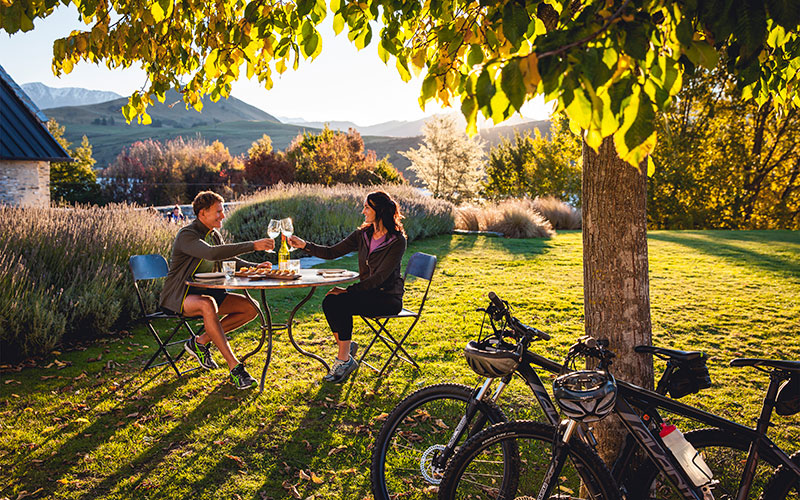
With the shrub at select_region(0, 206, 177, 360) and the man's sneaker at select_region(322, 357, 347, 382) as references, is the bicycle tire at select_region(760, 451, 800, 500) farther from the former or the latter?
the shrub at select_region(0, 206, 177, 360)

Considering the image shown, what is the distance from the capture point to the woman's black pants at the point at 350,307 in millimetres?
5031

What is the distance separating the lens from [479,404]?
260 cm

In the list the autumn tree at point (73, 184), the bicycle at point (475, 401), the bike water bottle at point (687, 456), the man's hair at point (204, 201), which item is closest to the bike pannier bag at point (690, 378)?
the bicycle at point (475, 401)

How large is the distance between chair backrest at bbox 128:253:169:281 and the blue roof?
12877 millimetres

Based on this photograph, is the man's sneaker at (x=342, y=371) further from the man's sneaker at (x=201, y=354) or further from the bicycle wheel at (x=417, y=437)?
the bicycle wheel at (x=417, y=437)

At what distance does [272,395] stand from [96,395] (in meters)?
1.56

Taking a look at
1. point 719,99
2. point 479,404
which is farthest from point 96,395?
point 719,99

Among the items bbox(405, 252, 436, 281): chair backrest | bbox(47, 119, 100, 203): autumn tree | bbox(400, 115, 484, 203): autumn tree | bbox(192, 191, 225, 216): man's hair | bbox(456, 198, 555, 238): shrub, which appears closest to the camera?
bbox(192, 191, 225, 216): man's hair

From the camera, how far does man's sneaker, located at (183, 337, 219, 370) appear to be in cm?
528

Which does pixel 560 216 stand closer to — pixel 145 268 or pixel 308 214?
pixel 308 214

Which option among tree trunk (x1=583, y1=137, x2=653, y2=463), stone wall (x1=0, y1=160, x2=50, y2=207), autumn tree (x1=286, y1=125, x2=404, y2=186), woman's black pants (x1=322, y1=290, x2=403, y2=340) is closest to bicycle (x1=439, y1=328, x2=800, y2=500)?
tree trunk (x1=583, y1=137, x2=653, y2=463)

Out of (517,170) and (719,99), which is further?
(517,170)

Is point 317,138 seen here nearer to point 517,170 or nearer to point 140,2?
point 517,170

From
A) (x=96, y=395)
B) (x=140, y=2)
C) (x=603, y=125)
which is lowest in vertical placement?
(x=96, y=395)
